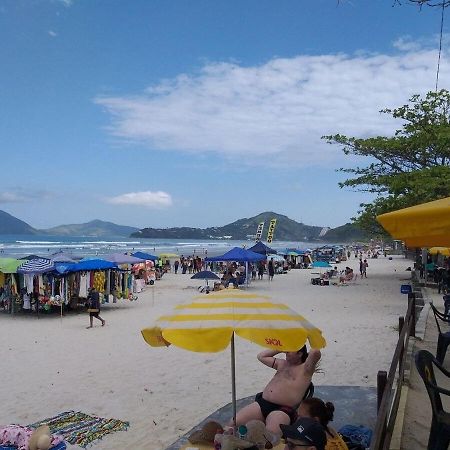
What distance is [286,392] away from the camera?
436cm

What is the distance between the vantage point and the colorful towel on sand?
19.3 ft

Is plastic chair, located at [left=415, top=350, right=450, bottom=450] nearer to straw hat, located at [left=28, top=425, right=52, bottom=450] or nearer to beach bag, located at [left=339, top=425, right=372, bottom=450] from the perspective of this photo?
beach bag, located at [left=339, top=425, right=372, bottom=450]

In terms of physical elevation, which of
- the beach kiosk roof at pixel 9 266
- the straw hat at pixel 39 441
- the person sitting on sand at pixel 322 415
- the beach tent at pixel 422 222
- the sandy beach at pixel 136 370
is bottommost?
the sandy beach at pixel 136 370

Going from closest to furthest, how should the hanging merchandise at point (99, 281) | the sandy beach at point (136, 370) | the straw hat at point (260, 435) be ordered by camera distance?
1. the straw hat at point (260, 435)
2. the sandy beach at point (136, 370)
3. the hanging merchandise at point (99, 281)

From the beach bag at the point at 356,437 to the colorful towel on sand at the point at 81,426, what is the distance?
10.1 ft

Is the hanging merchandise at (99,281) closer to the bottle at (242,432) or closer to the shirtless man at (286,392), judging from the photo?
the shirtless man at (286,392)

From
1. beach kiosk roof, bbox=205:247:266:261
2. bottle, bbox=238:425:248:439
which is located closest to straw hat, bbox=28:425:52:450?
bottle, bbox=238:425:248:439

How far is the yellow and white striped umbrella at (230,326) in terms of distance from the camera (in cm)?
359

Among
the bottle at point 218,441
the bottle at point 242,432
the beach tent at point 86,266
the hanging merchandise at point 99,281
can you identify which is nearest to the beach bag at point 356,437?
the bottle at point 242,432

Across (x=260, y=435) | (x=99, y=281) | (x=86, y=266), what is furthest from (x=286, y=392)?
(x=99, y=281)

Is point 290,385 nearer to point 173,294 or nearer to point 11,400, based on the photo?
point 11,400

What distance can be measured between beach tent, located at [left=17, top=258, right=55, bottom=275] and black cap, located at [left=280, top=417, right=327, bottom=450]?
13837mm

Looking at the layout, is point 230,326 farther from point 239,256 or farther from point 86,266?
point 239,256

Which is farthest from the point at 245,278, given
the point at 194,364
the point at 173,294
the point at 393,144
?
the point at 194,364
